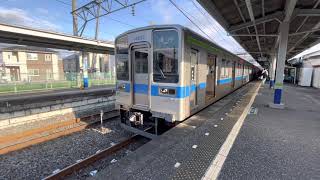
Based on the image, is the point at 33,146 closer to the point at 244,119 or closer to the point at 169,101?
the point at 169,101

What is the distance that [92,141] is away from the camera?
4824mm

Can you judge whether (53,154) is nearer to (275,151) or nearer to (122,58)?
(122,58)

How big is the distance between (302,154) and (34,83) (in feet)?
54.7

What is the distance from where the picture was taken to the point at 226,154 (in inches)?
124

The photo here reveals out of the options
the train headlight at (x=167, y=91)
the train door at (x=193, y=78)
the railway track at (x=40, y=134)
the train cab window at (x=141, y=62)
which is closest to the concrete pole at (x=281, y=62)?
the train door at (x=193, y=78)

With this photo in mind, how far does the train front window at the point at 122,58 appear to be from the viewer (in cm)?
470

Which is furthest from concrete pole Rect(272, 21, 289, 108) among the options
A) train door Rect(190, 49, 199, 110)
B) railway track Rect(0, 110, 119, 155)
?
railway track Rect(0, 110, 119, 155)

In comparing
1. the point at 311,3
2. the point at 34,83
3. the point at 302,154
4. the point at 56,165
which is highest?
the point at 311,3

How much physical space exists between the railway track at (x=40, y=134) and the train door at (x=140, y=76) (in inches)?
102

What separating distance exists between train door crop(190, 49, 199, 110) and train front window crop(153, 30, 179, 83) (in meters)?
0.72

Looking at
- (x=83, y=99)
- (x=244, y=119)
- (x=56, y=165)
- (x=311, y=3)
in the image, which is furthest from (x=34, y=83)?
(x=311, y=3)

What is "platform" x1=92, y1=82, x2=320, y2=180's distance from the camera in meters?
2.60

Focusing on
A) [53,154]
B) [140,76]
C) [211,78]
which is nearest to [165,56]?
Answer: [140,76]

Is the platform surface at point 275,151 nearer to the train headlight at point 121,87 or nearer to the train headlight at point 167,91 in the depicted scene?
the train headlight at point 167,91
